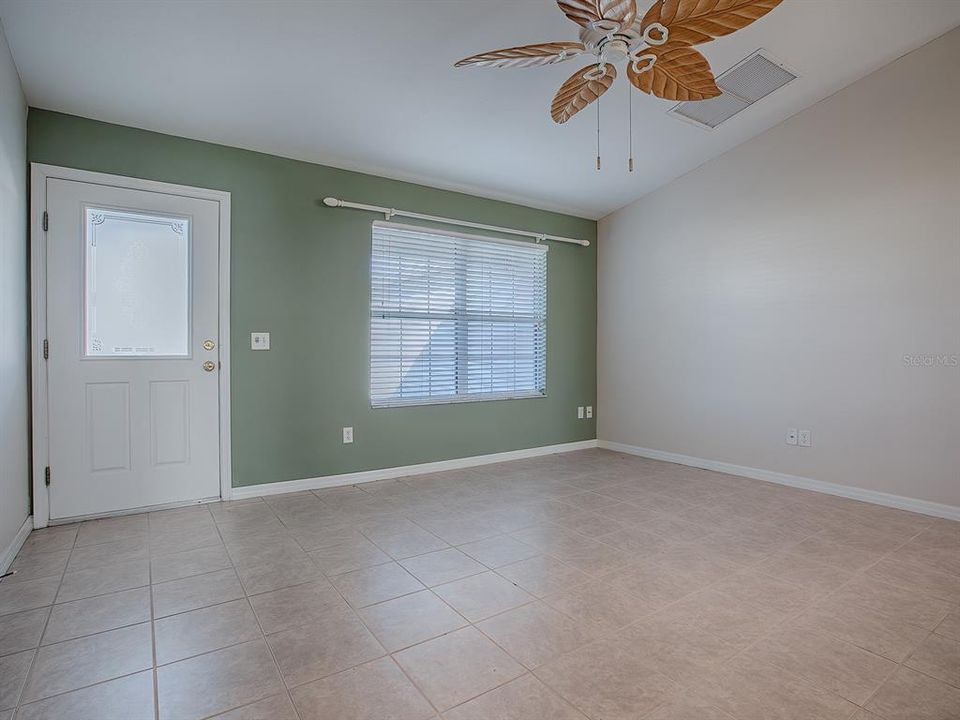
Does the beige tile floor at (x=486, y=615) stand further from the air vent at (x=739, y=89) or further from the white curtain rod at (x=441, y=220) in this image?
the air vent at (x=739, y=89)

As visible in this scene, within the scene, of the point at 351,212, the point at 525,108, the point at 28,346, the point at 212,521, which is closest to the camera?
the point at 28,346

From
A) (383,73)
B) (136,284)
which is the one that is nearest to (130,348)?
(136,284)

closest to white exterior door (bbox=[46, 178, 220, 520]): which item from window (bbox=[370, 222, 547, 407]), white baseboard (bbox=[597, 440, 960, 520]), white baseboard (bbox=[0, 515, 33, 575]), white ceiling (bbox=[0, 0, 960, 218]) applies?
white baseboard (bbox=[0, 515, 33, 575])

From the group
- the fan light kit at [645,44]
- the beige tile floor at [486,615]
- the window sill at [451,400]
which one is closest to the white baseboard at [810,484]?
the beige tile floor at [486,615]

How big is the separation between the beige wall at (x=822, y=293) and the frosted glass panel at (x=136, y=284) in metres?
3.96

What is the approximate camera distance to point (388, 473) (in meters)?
4.10

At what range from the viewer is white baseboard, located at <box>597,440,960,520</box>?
127 inches

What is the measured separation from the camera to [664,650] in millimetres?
1749

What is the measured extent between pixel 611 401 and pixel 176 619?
429cm

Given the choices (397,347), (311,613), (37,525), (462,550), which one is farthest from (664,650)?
(37,525)

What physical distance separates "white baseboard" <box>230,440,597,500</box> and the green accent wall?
0.16 feet

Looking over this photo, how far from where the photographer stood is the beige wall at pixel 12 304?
2.36 m

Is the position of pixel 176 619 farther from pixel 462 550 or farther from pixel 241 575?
pixel 462 550

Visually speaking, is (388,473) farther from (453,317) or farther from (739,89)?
(739,89)
